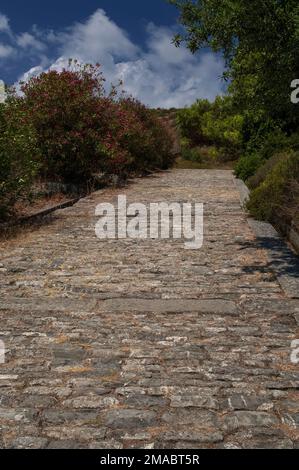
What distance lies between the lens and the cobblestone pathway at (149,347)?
3010 mm

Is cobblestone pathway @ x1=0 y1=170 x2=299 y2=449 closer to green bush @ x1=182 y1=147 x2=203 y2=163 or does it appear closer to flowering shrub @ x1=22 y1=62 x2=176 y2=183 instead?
flowering shrub @ x1=22 y1=62 x2=176 y2=183

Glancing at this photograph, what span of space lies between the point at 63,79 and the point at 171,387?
13.2 meters

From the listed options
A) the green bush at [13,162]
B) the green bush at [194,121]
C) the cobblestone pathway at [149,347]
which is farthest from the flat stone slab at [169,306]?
the green bush at [194,121]

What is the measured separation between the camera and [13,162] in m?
9.47

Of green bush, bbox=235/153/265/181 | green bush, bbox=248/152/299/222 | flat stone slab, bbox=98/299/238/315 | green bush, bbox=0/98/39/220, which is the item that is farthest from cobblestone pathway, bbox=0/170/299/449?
green bush, bbox=235/153/265/181

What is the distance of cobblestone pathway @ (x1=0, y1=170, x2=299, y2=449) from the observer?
9.87 feet

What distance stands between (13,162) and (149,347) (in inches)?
246

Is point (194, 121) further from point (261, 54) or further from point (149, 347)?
point (149, 347)

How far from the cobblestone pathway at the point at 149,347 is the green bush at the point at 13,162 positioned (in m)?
1.52

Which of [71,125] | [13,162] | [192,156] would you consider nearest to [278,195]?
[13,162]

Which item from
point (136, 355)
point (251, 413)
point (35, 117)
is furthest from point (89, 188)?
point (251, 413)

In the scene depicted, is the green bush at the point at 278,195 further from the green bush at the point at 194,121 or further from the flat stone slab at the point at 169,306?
the green bush at the point at 194,121

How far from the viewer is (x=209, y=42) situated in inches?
271
